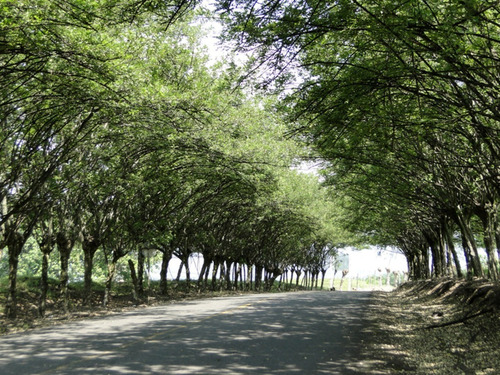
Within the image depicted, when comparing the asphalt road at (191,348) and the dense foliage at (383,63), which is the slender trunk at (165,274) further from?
the dense foliage at (383,63)

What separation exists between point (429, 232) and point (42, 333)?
30.1m

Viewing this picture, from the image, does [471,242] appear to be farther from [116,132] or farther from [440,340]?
[116,132]

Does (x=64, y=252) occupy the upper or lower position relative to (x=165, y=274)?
upper

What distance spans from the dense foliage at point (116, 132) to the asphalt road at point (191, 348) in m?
5.04

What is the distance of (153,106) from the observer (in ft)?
44.2

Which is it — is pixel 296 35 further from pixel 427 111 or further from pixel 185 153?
pixel 185 153

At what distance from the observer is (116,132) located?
1702 centimetres

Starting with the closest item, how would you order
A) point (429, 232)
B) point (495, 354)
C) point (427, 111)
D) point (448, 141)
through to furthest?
point (495, 354), point (427, 111), point (448, 141), point (429, 232)

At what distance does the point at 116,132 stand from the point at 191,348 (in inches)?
420

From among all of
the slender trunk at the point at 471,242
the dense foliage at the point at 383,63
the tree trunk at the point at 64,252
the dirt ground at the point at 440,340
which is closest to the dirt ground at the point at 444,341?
the dirt ground at the point at 440,340

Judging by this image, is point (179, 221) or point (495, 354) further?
point (179, 221)

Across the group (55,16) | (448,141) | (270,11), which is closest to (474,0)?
(270,11)

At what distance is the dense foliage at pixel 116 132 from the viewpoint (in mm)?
9555

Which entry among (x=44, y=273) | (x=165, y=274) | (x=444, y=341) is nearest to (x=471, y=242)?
(x=444, y=341)
